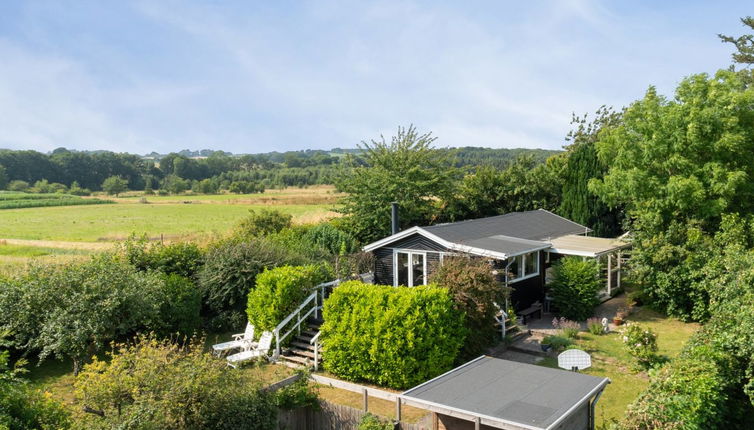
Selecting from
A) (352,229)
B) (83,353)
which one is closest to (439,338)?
(83,353)

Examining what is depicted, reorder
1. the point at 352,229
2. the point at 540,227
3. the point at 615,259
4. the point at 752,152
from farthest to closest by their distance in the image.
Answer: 1. the point at 352,229
2. the point at 540,227
3. the point at 615,259
4. the point at 752,152

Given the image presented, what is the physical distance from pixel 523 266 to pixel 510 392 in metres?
9.94

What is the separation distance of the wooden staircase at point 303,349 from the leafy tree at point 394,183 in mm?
10491

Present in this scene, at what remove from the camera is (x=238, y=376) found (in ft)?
29.8

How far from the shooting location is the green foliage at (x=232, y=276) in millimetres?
17344

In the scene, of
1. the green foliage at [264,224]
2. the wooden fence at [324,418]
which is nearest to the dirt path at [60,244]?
the green foliage at [264,224]

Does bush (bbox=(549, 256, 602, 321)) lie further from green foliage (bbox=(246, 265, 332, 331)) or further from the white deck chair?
the white deck chair

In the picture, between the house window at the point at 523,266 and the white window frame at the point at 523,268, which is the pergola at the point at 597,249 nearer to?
the white window frame at the point at 523,268

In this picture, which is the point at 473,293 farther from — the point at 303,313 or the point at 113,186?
the point at 113,186

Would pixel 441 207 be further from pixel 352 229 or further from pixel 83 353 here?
pixel 83 353

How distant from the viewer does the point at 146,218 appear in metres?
42.0

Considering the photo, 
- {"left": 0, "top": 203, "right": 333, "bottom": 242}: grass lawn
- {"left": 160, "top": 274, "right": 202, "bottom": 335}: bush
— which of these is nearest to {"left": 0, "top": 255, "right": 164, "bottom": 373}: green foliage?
{"left": 160, "top": 274, "right": 202, "bottom": 335}: bush

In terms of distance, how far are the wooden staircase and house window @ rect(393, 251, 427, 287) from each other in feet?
14.7

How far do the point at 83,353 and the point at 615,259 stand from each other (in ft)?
61.0
